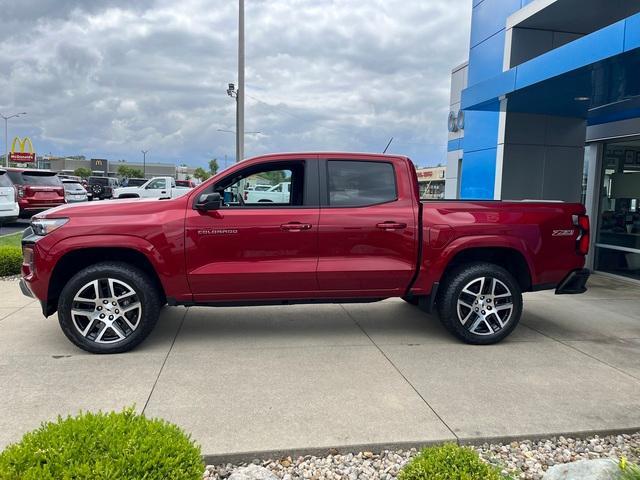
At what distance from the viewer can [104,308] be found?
15.5ft

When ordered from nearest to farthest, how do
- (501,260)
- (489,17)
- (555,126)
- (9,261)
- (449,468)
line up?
(449,468) < (501,260) < (9,261) < (555,126) < (489,17)

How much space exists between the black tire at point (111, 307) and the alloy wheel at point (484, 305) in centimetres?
302

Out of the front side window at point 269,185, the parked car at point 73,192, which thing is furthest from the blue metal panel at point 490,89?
the parked car at point 73,192

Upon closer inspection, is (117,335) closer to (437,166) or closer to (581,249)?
(581,249)

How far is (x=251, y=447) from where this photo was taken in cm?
319

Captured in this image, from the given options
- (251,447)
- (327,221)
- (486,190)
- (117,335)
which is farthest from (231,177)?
(486,190)

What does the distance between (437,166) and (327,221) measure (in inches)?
2608

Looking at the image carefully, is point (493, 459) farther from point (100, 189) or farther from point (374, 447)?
point (100, 189)

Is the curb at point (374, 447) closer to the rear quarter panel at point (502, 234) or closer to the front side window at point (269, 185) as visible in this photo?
the rear quarter panel at point (502, 234)

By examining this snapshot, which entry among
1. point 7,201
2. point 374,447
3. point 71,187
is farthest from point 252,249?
point 71,187

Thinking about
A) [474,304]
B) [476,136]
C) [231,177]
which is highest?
[476,136]

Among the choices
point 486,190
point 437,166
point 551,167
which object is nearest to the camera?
point 551,167

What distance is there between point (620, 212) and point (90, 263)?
9.28 meters

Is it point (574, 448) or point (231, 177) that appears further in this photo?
point (231, 177)
